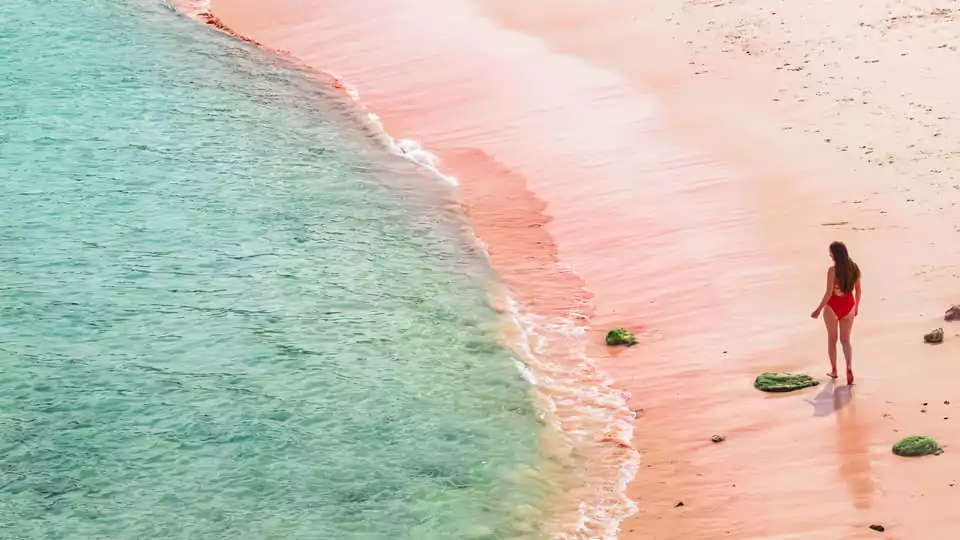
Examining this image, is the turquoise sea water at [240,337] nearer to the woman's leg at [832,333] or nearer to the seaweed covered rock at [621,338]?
the seaweed covered rock at [621,338]

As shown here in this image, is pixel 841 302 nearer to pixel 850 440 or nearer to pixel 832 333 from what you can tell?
pixel 832 333

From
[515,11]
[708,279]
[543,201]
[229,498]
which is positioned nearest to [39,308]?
[229,498]

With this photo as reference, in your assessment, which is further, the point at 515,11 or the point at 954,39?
the point at 515,11

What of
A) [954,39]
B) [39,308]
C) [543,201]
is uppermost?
[954,39]

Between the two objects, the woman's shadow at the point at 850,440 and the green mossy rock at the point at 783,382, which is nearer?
the woman's shadow at the point at 850,440

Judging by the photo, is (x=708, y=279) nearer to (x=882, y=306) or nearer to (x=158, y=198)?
(x=882, y=306)

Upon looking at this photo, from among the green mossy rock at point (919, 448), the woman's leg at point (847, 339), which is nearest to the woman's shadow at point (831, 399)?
the woman's leg at point (847, 339)
